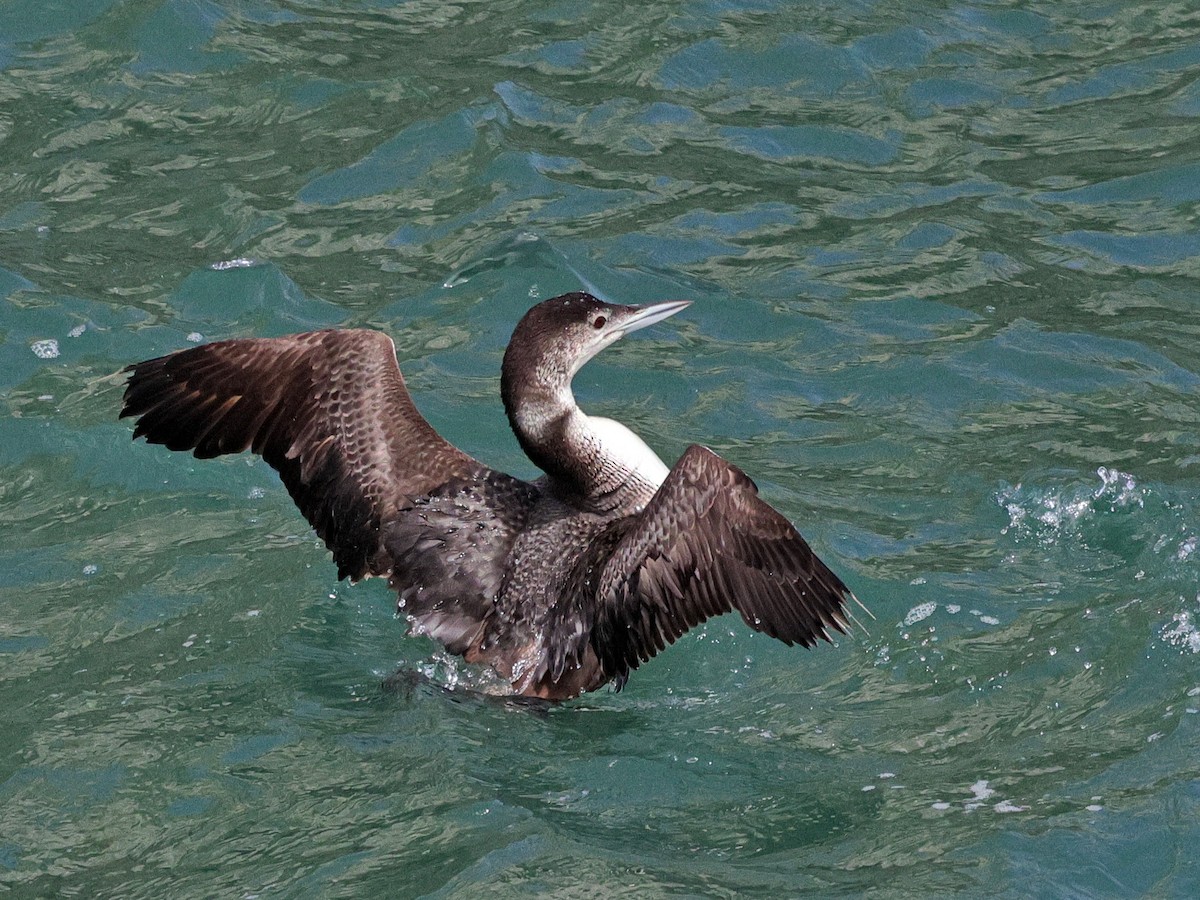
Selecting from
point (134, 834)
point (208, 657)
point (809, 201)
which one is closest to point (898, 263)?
point (809, 201)

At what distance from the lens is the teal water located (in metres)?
4.47

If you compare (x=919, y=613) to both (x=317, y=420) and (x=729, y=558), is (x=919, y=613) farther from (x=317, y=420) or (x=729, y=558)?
(x=317, y=420)

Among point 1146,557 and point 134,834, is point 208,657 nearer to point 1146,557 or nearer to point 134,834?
point 134,834

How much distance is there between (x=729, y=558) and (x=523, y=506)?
912mm

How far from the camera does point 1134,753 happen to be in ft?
15.5

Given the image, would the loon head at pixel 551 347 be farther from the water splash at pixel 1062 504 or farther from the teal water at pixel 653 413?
the water splash at pixel 1062 504

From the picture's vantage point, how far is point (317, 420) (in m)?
5.50

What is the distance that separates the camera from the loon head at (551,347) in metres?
5.27

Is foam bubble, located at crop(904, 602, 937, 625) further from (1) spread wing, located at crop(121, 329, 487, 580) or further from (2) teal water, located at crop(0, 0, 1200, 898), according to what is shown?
(1) spread wing, located at crop(121, 329, 487, 580)

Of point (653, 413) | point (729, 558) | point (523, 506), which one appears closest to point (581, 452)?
point (523, 506)

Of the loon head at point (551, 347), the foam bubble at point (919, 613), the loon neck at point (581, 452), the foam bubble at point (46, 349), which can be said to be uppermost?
the loon head at point (551, 347)

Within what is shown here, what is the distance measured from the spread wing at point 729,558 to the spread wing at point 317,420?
952 millimetres

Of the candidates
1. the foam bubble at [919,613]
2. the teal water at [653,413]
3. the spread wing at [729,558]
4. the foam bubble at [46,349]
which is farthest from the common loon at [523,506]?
the foam bubble at [46,349]

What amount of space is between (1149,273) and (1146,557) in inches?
75.4
